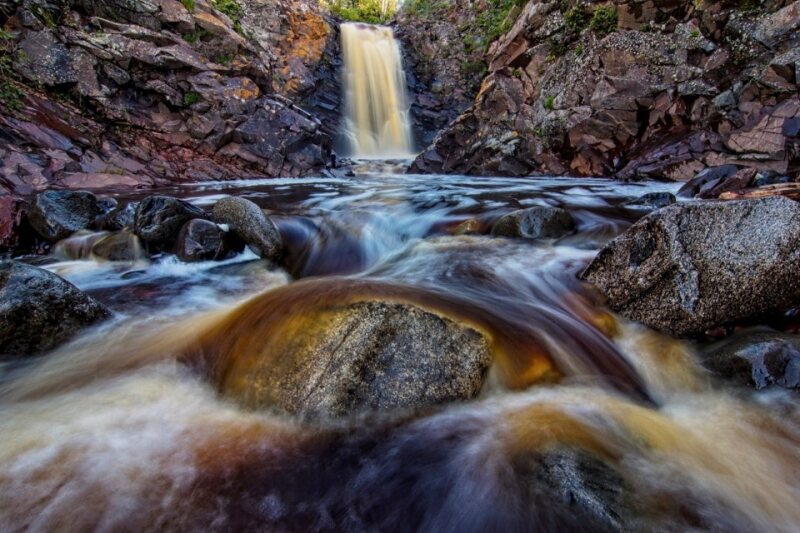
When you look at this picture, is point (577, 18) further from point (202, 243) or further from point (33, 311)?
point (33, 311)

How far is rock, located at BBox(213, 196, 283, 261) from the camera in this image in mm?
5773

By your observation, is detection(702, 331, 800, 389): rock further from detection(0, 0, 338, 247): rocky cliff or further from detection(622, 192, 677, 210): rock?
detection(0, 0, 338, 247): rocky cliff

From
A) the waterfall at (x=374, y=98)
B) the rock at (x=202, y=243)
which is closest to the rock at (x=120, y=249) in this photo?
the rock at (x=202, y=243)

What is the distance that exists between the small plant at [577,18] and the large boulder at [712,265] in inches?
563

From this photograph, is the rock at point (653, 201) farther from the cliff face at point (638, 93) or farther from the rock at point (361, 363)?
the rock at point (361, 363)

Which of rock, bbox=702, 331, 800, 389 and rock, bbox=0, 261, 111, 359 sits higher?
rock, bbox=0, 261, 111, 359

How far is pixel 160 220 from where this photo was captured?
18.9 feet

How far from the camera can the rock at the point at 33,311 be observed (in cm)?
308

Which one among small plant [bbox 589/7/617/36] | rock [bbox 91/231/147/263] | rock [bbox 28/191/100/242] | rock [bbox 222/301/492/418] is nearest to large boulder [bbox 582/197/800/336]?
rock [bbox 222/301/492/418]

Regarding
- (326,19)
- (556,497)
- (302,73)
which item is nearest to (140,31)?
(302,73)

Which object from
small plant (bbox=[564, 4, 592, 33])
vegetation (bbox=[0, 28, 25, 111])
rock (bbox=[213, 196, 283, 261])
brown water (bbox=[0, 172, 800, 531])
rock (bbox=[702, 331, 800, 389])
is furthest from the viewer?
small plant (bbox=[564, 4, 592, 33])

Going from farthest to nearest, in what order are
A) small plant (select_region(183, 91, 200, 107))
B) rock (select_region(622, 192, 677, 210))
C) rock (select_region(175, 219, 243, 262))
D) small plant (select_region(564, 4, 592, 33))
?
small plant (select_region(564, 4, 592, 33)) → small plant (select_region(183, 91, 200, 107)) → rock (select_region(622, 192, 677, 210)) → rock (select_region(175, 219, 243, 262))

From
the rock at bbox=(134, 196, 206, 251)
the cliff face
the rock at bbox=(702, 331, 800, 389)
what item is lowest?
the rock at bbox=(702, 331, 800, 389)

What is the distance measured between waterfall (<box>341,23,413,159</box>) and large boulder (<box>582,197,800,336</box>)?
20123 millimetres
